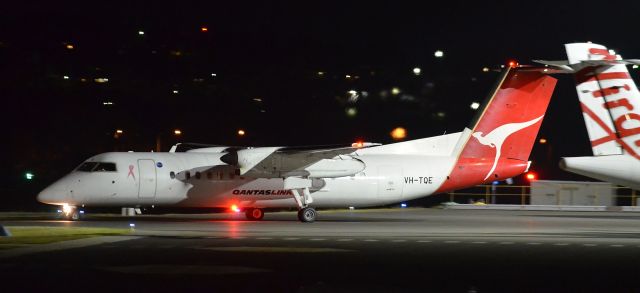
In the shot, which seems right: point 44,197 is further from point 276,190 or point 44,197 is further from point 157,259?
point 157,259

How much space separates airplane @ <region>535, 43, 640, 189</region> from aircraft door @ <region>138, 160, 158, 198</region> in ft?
48.1

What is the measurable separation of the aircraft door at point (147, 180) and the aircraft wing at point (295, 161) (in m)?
2.26

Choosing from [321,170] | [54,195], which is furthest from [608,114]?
[54,195]

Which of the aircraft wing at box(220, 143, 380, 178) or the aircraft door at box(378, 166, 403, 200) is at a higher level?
the aircraft wing at box(220, 143, 380, 178)

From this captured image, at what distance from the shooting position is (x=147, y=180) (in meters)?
29.3

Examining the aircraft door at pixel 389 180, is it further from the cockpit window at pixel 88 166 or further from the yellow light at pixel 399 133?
the yellow light at pixel 399 133

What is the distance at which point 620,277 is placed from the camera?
14.8 m

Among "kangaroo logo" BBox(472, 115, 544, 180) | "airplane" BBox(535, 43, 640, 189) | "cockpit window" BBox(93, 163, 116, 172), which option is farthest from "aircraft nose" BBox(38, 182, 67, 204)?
"airplane" BBox(535, 43, 640, 189)

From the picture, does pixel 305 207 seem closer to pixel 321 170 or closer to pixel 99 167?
pixel 321 170

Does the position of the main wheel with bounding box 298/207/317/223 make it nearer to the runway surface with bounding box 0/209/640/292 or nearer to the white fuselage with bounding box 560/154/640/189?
the runway surface with bounding box 0/209/640/292

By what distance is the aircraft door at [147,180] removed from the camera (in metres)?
29.2

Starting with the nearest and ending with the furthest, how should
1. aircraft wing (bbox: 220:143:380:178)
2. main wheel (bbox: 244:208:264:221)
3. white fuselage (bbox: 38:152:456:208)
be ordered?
white fuselage (bbox: 38:152:456:208) → aircraft wing (bbox: 220:143:380:178) → main wheel (bbox: 244:208:264:221)

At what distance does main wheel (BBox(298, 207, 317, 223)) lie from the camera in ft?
99.5

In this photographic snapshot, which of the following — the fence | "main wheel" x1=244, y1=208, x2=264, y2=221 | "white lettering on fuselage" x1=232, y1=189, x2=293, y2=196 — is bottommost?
"main wheel" x1=244, y1=208, x2=264, y2=221
